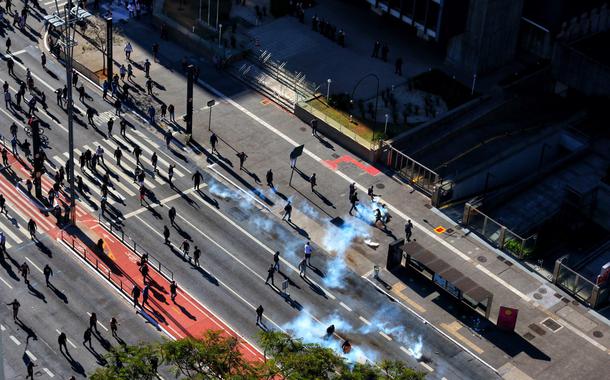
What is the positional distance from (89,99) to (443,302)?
3711 cm

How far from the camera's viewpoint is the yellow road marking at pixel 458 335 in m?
86.1

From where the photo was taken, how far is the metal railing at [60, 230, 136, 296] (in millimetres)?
88500

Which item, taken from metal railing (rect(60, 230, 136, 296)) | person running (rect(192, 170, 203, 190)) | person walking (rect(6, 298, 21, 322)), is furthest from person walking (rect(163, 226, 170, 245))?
person walking (rect(6, 298, 21, 322))

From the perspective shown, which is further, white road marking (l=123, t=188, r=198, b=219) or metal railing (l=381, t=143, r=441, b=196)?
metal railing (l=381, t=143, r=441, b=196)

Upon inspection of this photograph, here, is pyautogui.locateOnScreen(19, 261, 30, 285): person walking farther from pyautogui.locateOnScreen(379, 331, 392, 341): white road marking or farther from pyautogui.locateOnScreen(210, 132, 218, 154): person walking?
pyautogui.locateOnScreen(379, 331, 392, 341): white road marking

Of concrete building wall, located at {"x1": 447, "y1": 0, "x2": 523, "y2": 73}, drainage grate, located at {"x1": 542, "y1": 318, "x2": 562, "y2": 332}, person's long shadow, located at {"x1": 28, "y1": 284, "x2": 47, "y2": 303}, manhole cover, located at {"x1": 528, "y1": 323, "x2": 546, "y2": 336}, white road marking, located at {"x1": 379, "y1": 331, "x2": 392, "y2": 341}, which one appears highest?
concrete building wall, located at {"x1": 447, "y1": 0, "x2": 523, "y2": 73}

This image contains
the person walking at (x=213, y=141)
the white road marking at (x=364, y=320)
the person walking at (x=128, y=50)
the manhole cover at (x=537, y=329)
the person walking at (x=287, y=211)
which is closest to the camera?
the white road marking at (x=364, y=320)

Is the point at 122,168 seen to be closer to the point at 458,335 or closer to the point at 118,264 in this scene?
the point at 118,264

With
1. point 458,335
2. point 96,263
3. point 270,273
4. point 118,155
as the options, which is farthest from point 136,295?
point 458,335

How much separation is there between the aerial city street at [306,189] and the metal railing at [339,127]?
0.22 m

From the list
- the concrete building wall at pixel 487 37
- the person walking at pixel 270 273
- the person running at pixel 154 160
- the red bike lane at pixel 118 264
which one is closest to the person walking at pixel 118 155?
the person running at pixel 154 160

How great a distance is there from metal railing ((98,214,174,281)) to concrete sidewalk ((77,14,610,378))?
11.0m

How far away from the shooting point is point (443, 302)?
294ft

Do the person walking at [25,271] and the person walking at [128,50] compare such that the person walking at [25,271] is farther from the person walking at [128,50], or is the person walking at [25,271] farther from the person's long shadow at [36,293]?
the person walking at [128,50]
